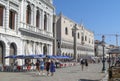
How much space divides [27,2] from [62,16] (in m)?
30.3

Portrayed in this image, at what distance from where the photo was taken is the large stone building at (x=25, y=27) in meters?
38.7

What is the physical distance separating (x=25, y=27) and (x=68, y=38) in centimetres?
3817

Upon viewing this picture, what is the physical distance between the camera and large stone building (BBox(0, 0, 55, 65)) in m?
38.7

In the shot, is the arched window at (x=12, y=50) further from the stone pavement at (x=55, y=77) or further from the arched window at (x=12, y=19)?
the stone pavement at (x=55, y=77)

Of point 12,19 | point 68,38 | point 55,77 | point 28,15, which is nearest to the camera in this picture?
point 55,77

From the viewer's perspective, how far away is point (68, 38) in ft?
271

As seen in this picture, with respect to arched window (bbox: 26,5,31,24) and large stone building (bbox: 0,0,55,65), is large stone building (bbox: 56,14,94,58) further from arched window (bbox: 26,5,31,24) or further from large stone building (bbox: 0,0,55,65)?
arched window (bbox: 26,5,31,24)

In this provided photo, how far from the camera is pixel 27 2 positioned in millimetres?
45594

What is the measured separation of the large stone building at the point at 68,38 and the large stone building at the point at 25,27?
16649mm

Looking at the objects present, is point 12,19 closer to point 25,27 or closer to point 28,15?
point 25,27

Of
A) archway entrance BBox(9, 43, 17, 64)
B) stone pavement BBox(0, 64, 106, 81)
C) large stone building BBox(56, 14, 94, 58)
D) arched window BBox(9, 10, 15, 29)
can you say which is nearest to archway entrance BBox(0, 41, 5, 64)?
archway entrance BBox(9, 43, 17, 64)

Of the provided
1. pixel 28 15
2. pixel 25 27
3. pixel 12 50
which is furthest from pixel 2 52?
pixel 28 15

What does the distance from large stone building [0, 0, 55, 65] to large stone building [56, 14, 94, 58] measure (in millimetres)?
16649

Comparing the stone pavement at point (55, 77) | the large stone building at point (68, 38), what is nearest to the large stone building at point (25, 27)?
the stone pavement at point (55, 77)
